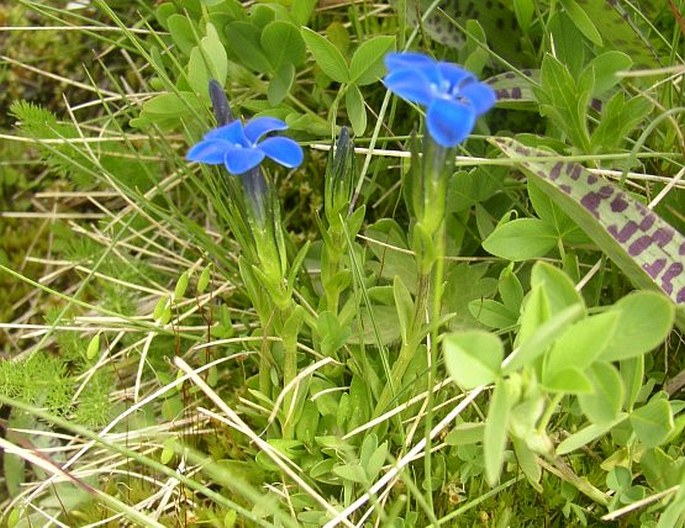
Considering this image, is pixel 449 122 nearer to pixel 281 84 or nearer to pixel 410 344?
pixel 410 344

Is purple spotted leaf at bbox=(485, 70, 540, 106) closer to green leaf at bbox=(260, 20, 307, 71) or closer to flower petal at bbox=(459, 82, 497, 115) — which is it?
green leaf at bbox=(260, 20, 307, 71)

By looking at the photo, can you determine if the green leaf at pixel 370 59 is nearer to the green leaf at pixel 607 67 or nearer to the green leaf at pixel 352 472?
the green leaf at pixel 607 67

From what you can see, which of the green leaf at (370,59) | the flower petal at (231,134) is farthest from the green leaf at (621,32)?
the flower petal at (231,134)

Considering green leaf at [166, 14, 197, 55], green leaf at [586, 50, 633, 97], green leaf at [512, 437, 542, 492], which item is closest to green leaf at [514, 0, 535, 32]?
green leaf at [586, 50, 633, 97]

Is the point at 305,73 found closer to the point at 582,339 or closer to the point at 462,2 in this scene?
the point at 462,2

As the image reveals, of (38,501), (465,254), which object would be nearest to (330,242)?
(465,254)
